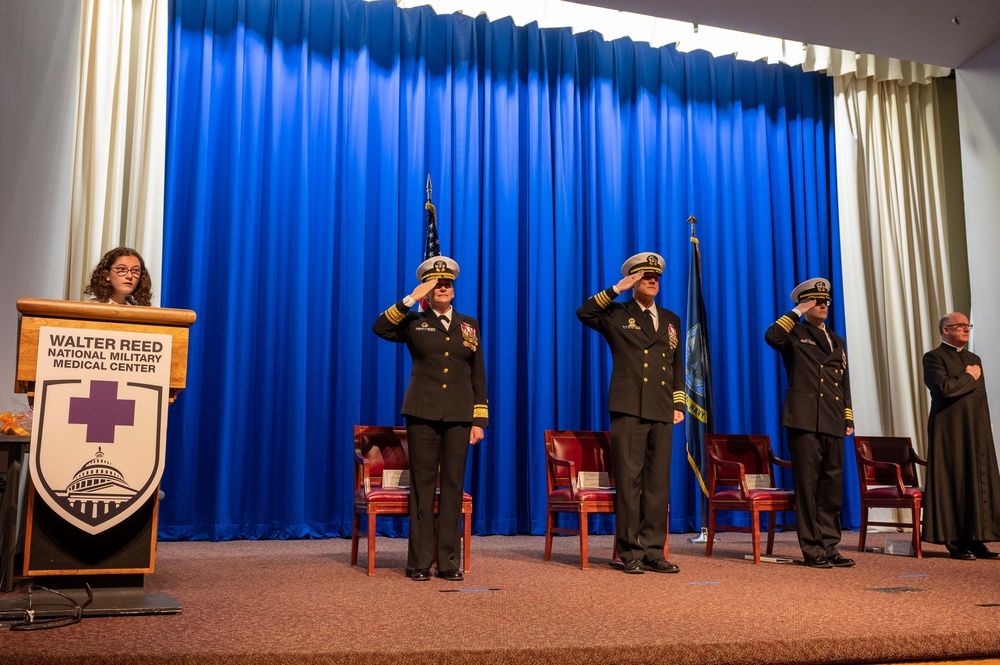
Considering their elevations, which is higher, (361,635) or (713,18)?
(713,18)

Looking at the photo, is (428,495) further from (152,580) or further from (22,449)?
(22,449)

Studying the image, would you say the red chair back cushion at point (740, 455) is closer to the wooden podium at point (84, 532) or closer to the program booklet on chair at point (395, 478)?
the program booklet on chair at point (395, 478)

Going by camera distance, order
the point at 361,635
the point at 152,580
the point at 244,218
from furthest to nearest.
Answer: the point at 244,218 < the point at 152,580 < the point at 361,635

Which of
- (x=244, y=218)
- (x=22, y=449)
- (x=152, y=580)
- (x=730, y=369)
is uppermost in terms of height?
(x=244, y=218)

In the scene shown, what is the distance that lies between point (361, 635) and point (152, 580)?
5.47ft

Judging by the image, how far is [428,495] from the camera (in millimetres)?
4219

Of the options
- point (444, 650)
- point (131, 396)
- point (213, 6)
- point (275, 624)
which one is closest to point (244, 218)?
point (213, 6)

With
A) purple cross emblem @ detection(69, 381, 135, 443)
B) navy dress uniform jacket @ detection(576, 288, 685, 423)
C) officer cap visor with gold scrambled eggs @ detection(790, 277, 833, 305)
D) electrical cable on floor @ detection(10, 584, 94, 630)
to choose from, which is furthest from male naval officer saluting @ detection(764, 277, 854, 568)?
electrical cable on floor @ detection(10, 584, 94, 630)

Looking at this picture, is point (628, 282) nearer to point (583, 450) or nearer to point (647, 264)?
point (647, 264)

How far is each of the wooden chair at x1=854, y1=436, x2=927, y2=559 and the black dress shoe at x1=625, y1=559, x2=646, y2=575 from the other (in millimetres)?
1947

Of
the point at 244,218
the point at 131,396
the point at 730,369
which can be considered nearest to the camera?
the point at 131,396

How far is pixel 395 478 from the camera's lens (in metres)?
4.60

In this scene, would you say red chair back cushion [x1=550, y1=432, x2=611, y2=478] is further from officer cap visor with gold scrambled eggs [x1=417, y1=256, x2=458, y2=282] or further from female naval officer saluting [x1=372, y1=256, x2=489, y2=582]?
officer cap visor with gold scrambled eggs [x1=417, y1=256, x2=458, y2=282]

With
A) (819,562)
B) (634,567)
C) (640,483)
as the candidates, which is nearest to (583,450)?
(640,483)
